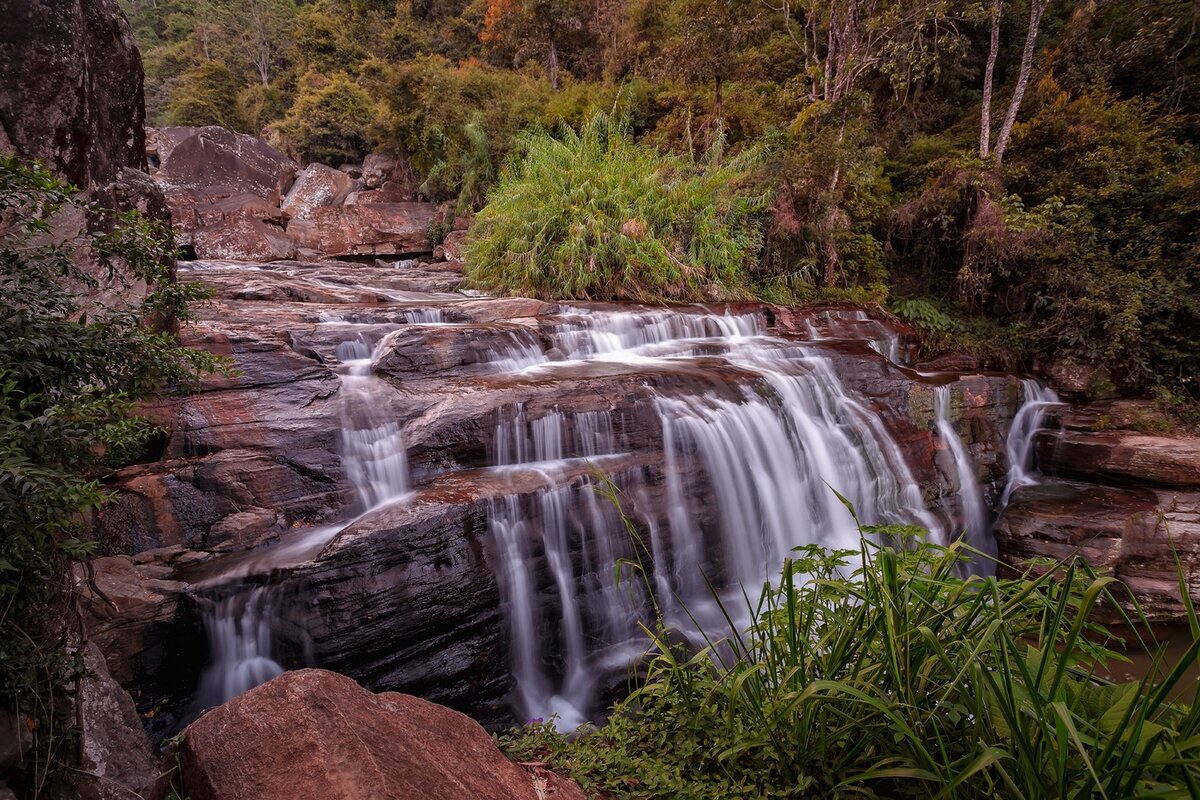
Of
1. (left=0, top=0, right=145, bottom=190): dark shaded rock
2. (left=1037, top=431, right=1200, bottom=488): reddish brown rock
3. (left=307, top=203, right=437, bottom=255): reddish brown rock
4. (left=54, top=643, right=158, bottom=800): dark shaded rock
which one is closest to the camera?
(left=54, top=643, right=158, bottom=800): dark shaded rock

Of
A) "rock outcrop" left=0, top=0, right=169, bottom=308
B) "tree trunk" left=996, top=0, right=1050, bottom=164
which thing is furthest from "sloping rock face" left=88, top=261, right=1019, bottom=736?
"tree trunk" left=996, top=0, right=1050, bottom=164

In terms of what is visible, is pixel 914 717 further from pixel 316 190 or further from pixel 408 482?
pixel 316 190

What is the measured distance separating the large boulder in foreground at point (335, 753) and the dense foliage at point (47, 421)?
2.25 ft

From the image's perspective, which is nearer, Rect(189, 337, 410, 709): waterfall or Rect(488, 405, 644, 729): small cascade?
Rect(189, 337, 410, 709): waterfall

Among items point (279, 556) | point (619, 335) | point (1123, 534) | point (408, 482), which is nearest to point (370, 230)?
point (619, 335)

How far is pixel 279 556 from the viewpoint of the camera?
3.64m

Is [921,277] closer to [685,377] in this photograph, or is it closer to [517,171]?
[685,377]

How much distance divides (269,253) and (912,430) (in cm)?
1368

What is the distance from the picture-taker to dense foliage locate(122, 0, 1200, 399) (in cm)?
766

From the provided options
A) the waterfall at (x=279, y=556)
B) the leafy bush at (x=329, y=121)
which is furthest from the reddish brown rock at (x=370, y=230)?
the waterfall at (x=279, y=556)

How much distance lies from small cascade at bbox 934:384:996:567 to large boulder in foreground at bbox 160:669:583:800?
19.8 feet

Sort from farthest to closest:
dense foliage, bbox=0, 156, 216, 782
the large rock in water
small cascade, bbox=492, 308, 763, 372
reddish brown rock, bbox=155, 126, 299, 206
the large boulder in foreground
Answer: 1. reddish brown rock, bbox=155, 126, 299, 206
2. the large rock in water
3. small cascade, bbox=492, 308, 763, 372
4. dense foliage, bbox=0, 156, 216, 782
5. the large boulder in foreground

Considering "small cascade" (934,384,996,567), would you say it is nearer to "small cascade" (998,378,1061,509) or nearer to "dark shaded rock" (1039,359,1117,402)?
"small cascade" (998,378,1061,509)

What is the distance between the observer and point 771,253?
968 centimetres
